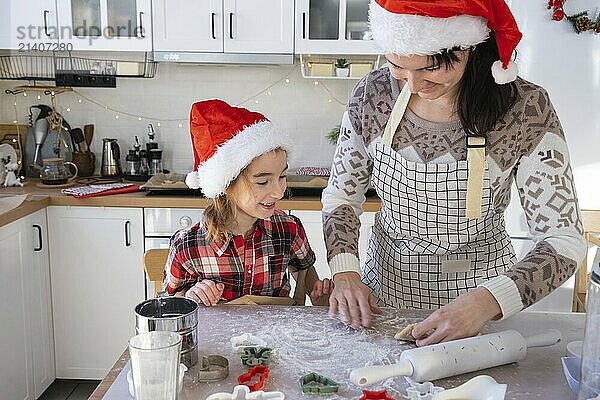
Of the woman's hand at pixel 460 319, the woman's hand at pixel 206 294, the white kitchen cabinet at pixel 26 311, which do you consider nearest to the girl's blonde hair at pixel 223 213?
the woman's hand at pixel 206 294

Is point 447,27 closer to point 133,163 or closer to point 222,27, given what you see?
point 222,27

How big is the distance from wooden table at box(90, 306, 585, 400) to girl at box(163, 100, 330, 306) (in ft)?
0.67

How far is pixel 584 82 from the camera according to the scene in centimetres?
259

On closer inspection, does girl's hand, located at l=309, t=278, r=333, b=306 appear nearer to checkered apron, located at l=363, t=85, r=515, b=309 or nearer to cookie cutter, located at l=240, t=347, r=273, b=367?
checkered apron, located at l=363, t=85, r=515, b=309

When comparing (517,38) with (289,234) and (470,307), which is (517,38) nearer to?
(470,307)

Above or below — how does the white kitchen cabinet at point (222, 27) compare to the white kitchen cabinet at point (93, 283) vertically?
above

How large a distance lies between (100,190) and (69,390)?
0.87 m

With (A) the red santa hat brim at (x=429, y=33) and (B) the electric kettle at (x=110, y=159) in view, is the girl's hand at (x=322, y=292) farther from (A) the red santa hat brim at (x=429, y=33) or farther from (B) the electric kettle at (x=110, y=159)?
(B) the electric kettle at (x=110, y=159)

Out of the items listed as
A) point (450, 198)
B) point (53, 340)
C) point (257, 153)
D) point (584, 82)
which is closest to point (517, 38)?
point (450, 198)

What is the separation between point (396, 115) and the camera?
4.78ft

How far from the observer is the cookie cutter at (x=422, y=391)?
105cm

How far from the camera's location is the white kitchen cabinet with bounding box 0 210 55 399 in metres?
2.54

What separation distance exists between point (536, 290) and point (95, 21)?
7.46ft

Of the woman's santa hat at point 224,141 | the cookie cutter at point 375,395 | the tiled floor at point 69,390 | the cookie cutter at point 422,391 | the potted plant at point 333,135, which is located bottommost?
the tiled floor at point 69,390
